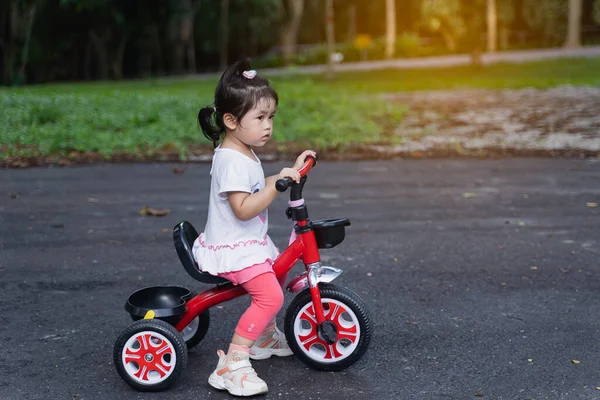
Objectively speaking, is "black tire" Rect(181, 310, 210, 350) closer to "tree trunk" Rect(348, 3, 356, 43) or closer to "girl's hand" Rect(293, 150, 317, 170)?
"girl's hand" Rect(293, 150, 317, 170)

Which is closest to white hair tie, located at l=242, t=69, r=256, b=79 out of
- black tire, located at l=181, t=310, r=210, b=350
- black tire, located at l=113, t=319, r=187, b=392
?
black tire, located at l=113, t=319, r=187, b=392

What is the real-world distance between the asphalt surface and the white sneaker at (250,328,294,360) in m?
0.07

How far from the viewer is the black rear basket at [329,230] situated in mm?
3840

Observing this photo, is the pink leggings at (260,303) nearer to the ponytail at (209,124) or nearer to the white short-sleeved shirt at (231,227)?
the white short-sleeved shirt at (231,227)

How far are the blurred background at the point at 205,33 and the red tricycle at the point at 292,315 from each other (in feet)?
88.5

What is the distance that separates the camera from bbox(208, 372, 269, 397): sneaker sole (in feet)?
12.3

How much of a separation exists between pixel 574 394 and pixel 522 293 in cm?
153

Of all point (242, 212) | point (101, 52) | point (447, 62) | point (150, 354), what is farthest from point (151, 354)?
point (101, 52)

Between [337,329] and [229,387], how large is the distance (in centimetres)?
56

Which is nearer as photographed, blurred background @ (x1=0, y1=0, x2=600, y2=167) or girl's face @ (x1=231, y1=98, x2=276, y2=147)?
girl's face @ (x1=231, y1=98, x2=276, y2=147)

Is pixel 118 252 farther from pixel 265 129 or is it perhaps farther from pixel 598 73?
pixel 598 73

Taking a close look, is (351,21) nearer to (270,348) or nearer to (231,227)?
(270,348)

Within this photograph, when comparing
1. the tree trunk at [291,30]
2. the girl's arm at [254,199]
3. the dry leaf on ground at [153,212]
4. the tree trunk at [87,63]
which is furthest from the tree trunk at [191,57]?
the girl's arm at [254,199]

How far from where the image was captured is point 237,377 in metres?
3.77
